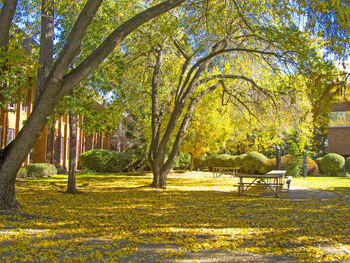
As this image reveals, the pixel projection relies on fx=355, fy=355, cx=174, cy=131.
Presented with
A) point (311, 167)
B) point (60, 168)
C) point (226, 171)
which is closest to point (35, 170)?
point (60, 168)

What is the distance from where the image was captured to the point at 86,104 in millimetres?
11641

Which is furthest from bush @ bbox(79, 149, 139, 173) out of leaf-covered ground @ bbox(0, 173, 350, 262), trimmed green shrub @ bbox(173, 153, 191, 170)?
leaf-covered ground @ bbox(0, 173, 350, 262)

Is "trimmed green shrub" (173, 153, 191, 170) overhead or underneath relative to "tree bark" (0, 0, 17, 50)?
underneath

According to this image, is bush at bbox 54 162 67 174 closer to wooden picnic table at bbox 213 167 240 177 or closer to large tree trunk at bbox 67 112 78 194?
wooden picnic table at bbox 213 167 240 177

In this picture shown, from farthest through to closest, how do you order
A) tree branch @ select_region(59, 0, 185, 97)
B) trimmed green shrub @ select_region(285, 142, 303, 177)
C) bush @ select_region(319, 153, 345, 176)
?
1. bush @ select_region(319, 153, 345, 176)
2. trimmed green shrub @ select_region(285, 142, 303, 177)
3. tree branch @ select_region(59, 0, 185, 97)

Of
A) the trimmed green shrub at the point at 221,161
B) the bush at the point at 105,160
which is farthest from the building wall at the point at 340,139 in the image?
the bush at the point at 105,160

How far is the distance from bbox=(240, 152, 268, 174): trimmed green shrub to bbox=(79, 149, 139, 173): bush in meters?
9.24

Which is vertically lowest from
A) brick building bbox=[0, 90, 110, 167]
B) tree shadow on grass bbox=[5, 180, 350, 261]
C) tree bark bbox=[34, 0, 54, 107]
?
tree shadow on grass bbox=[5, 180, 350, 261]

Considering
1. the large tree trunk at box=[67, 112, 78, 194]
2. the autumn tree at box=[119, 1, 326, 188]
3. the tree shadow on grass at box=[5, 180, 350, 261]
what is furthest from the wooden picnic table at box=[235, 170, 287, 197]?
the large tree trunk at box=[67, 112, 78, 194]

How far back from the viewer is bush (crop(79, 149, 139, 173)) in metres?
27.7

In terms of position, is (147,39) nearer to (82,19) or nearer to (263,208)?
(82,19)

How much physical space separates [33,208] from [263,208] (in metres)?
6.05

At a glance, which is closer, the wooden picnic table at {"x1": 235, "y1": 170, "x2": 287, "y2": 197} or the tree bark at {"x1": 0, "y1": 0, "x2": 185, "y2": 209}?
the tree bark at {"x1": 0, "y1": 0, "x2": 185, "y2": 209}

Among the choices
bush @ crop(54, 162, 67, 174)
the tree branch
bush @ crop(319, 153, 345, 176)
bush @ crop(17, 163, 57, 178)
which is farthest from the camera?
bush @ crop(319, 153, 345, 176)
